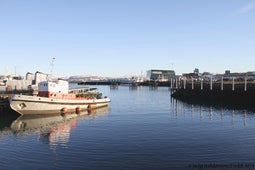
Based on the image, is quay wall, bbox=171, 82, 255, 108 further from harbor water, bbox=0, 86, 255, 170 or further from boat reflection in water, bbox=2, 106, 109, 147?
boat reflection in water, bbox=2, 106, 109, 147

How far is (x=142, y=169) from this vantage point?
21.9m

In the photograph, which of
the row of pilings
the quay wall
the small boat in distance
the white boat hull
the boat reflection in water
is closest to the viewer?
the boat reflection in water

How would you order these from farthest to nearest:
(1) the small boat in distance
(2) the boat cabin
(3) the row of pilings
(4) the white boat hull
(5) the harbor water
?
(3) the row of pilings < (2) the boat cabin < (1) the small boat in distance < (4) the white boat hull < (5) the harbor water

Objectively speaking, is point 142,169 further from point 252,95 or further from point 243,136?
point 252,95

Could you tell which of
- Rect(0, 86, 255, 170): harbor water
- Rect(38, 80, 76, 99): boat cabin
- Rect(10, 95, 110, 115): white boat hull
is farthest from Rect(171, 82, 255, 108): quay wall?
Rect(38, 80, 76, 99): boat cabin

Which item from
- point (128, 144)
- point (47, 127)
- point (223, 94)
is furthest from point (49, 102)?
point (223, 94)

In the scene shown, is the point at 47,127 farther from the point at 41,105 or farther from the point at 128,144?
the point at 128,144

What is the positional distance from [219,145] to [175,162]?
7.31 m

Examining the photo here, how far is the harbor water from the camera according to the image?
77.0 ft

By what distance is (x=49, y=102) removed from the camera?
53.8m

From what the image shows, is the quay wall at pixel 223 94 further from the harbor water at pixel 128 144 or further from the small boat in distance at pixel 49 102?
the small boat in distance at pixel 49 102

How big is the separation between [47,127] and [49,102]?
13405 mm

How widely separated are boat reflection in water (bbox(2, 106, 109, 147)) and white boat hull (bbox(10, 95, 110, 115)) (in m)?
1.53

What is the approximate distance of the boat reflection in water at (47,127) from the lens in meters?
Result: 33.4
